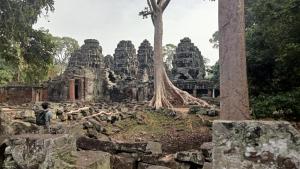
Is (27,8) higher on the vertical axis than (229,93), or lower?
higher

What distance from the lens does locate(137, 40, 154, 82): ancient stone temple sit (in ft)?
113

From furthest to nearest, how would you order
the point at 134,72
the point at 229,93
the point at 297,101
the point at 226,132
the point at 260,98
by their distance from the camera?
the point at 134,72 < the point at 260,98 < the point at 297,101 < the point at 229,93 < the point at 226,132

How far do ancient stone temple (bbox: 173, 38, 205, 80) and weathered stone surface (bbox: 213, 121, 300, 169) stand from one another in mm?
28157

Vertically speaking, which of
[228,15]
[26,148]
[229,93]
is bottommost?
[26,148]

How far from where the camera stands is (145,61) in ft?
118

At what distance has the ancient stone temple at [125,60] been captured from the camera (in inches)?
1335

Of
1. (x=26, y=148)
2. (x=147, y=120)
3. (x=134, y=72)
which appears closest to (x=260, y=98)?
(x=147, y=120)

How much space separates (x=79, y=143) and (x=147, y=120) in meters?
6.62

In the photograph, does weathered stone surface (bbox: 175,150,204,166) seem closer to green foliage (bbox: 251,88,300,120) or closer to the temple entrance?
green foliage (bbox: 251,88,300,120)

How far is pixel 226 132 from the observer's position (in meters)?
2.59

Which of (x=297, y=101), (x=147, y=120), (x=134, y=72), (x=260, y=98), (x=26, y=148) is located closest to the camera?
(x=26, y=148)

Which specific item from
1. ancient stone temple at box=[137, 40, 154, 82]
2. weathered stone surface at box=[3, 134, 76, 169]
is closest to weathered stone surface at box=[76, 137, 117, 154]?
weathered stone surface at box=[3, 134, 76, 169]

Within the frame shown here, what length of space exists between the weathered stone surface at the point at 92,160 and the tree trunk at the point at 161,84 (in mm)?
12322

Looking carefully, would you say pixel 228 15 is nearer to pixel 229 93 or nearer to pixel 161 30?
pixel 229 93
